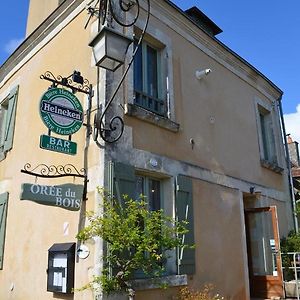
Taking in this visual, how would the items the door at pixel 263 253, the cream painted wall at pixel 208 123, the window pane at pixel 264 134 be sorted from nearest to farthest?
1. the cream painted wall at pixel 208 123
2. the door at pixel 263 253
3. the window pane at pixel 264 134

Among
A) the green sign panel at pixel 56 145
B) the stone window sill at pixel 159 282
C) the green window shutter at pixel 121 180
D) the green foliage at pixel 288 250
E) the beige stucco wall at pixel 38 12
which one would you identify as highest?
the beige stucco wall at pixel 38 12

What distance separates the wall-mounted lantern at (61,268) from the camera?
5.10m

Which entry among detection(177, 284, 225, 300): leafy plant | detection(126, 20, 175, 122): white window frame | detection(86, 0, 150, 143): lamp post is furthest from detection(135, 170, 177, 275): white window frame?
detection(126, 20, 175, 122): white window frame

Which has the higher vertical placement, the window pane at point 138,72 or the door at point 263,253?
the window pane at point 138,72

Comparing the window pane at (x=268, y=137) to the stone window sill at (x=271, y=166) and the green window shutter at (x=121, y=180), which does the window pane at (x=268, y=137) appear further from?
the green window shutter at (x=121, y=180)

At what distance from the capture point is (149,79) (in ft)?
22.2

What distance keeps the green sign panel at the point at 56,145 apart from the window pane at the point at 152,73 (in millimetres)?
2028

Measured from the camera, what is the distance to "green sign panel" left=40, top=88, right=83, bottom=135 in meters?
4.94

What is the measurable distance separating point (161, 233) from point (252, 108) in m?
5.66

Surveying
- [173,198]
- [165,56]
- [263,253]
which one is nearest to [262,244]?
[263,253]

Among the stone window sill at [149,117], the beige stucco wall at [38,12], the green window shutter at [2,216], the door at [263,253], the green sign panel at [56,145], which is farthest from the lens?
the beige stucco wall at [38,12]

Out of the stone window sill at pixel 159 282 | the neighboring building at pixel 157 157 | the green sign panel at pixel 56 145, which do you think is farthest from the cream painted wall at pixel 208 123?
the stone window sill at pixel 159 282

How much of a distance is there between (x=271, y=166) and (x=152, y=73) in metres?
4.30

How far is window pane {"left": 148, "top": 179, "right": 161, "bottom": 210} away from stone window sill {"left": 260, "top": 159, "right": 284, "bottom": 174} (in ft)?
12.5
